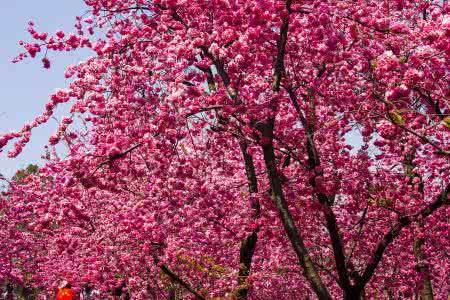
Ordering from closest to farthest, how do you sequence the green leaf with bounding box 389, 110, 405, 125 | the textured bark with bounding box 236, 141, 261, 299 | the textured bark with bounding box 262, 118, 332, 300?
the green leaf with bounding box 389, 110, 405, 125, the textured bark with bounding box 262, 118, 332, 300, the textured bark with bounding box 236, 141, 261, 299

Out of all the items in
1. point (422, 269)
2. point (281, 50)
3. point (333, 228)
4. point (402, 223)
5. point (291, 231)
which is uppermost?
point (422, 269)

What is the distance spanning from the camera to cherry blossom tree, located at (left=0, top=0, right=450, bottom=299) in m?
9.12

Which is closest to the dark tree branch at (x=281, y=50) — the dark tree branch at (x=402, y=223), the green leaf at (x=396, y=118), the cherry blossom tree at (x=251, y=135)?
the cherry blossom tree at (x=251, y=135)

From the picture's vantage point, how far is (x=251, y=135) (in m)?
9.54

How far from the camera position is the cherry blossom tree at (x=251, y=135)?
9.12m

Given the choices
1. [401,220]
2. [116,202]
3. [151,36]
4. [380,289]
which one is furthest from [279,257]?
[151,36]

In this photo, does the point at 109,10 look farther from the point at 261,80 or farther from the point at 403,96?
the point at 403,96

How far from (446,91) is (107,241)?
9176 millimetres

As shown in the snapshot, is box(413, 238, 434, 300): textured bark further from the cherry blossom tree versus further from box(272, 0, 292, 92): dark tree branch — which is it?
box(272, 0, 292, 92): dark tree branch

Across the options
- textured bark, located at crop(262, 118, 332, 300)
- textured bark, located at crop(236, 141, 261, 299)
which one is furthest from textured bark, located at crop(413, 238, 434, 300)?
textured bark, located at crop(262, 118, 332, 300)

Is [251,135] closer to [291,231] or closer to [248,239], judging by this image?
[291,231]

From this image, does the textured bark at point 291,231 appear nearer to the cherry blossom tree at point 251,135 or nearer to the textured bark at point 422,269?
the cherry blossom tree at point 251,135

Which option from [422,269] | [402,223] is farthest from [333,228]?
[422,269]

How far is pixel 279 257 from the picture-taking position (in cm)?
1683
